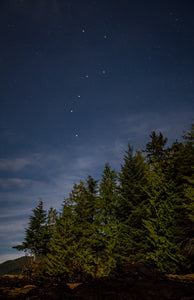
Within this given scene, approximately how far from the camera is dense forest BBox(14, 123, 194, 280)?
1302 cm

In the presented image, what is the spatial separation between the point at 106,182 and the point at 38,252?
24.3 meters

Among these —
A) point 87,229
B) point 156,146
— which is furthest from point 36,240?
point 156,146

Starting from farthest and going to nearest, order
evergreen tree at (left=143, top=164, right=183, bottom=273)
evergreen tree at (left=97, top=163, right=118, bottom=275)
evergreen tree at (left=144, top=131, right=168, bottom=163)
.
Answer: evergreen tree at (left=144, top=131, right=168, bottom=163), evergreen tree at (left=97, top=163, right=118, bottom=275), evergreen tree at (left=143, top=164, right=183, bottom=273)

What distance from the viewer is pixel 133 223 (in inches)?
677

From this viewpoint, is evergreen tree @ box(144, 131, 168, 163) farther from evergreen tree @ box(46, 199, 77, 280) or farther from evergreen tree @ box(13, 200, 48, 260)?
evergreen tree @ box(13, 200, 48, 260)

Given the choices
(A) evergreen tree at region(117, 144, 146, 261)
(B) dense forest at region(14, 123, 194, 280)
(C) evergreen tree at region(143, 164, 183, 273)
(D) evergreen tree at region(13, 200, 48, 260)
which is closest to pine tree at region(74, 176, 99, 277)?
(B) dense forest at region(14, 123, 194, 280)

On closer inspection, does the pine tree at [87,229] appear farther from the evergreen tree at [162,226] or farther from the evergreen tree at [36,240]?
the evergreen tree at [36,240]

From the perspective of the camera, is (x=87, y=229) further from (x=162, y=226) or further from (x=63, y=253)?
(x=162, y=226)

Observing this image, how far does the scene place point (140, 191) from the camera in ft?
60.7

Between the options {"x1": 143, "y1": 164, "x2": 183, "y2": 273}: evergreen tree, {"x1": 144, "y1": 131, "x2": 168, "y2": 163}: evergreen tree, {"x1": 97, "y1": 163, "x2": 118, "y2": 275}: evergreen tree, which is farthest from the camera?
{"x1": 144, "y1": 131, "x2": 168, "y2": 163}: evergreen tree

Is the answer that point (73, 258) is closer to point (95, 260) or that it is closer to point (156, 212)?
point (95, 260)

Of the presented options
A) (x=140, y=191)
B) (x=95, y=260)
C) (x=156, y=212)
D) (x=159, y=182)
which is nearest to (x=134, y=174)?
(x=140, y=191)

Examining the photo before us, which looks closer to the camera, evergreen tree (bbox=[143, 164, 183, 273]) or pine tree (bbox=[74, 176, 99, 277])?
evergreen tree (bbox=[143, 164, 183, 273])

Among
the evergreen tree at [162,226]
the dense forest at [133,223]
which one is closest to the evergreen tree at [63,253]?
the dense forest at [133,223]
